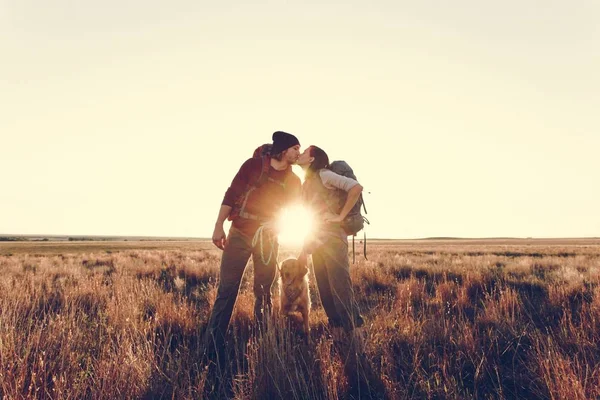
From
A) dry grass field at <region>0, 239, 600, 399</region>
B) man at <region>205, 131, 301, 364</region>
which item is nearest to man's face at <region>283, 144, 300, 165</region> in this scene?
man at <region>205, 131, 301, 364</region>

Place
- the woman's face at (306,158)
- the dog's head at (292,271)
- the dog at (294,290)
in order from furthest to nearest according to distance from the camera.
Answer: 1. the dog's head at (292,271)
2. the dog at (294,290)
3. the woman's face at (306,158)

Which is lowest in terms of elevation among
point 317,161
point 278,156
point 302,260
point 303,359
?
point 303,359

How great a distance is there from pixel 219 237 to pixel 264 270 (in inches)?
28.6

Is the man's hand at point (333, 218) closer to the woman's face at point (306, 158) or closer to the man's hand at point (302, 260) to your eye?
the woman's face at point (306, 158)

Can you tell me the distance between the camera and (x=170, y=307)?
5828 millimetres

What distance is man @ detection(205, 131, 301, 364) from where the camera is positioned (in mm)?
4676

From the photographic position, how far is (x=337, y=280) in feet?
13.0

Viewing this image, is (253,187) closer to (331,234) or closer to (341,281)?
(331,234)

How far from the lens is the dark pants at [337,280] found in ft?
12.7

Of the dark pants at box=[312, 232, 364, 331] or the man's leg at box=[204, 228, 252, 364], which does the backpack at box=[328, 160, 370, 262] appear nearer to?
the dark pants at box=[312, 232, 364, 331]

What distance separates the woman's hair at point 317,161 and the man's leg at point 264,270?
117 cm

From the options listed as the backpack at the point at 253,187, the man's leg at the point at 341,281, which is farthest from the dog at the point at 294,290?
the man's leg at the point at 341,281

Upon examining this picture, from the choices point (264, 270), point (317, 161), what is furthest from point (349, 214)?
point (264, 270)

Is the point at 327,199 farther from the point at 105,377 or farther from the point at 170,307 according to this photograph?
the point at 170,307
